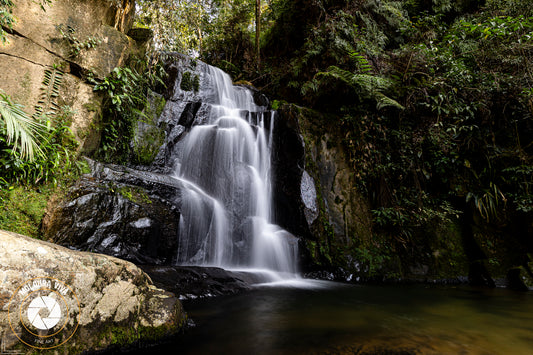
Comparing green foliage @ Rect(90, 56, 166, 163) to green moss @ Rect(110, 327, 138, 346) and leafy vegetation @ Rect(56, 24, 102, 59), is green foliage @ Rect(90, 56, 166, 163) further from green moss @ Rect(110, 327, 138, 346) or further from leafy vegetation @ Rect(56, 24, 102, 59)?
green moss @ Rect(110, 327, 138, 346)

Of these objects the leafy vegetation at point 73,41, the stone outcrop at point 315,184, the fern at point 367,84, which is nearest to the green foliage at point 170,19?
the leafy vegetation at point 73,41

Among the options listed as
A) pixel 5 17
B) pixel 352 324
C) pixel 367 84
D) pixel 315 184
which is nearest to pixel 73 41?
pixel 5 17

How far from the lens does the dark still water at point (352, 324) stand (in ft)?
7.48

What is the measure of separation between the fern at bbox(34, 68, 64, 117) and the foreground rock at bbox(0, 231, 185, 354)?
333 centimetres

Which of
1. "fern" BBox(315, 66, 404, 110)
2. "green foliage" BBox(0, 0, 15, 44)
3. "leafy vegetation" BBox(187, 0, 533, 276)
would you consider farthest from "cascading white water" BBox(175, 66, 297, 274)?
"green foliage" BBox(0, 0, 15, 44)

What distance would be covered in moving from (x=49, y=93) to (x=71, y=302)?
3980 mm

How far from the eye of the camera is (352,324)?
2898 millimetres

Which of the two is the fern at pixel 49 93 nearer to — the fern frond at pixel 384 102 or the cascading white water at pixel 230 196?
the cascading white water at pixel 230 196

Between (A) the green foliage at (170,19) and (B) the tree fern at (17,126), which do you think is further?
(A) the green foliage at (170,19)

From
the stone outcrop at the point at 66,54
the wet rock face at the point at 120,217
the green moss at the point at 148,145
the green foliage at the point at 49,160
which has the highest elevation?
the stone outcrop at the point at 66,54

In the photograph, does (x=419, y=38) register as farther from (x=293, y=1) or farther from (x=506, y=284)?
(x=506, y=284)

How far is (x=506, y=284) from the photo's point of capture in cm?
592

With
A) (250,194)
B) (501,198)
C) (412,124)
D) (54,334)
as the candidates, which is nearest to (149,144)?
(250,194)

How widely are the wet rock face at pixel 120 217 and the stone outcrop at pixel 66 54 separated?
1148 mm
